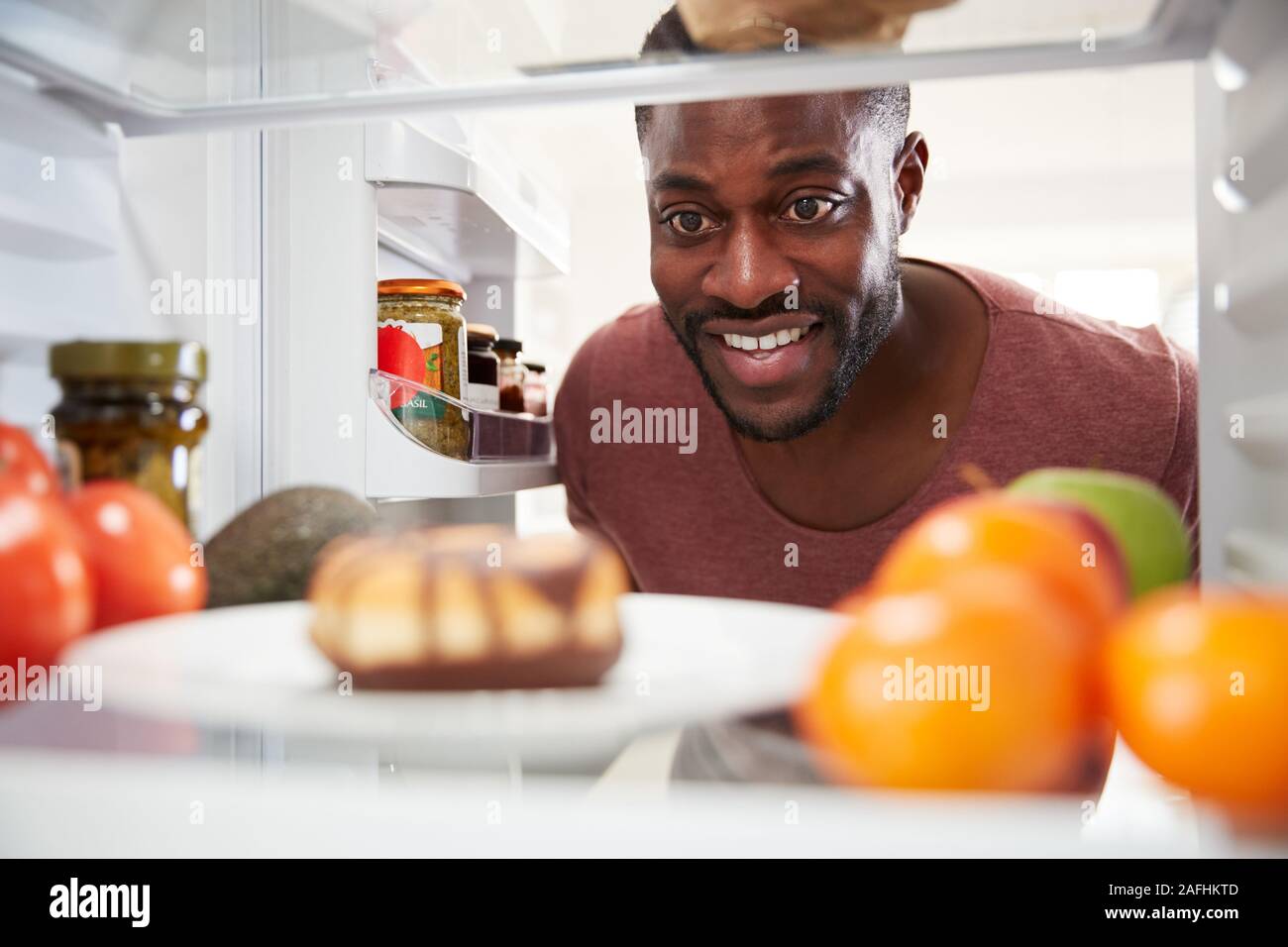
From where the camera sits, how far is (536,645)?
1.38 ft

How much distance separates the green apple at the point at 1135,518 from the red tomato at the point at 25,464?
1.61 feet

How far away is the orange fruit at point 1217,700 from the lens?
32 cm

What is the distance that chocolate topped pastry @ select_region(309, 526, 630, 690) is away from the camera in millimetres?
413

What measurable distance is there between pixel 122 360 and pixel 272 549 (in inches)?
5.5

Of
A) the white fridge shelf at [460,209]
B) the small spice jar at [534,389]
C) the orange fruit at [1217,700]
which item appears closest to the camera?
the orange fruit at [1217,700]

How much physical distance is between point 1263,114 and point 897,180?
32.7 inches

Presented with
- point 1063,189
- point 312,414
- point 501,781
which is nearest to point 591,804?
point 501,781

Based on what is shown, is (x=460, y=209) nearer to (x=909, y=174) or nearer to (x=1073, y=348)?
(x=909, y=174)

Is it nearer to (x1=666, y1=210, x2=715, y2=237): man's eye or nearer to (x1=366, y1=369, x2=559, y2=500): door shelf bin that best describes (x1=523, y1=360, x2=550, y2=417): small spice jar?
(x1=366, y1=369, x2=559, y2=500): door shelf bin

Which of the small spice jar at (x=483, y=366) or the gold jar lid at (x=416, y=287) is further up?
the gold jar lid at (x=416, y=287)

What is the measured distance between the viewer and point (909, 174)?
1.35m

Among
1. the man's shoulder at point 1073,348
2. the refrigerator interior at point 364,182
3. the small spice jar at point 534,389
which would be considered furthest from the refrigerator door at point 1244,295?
the small spice jar at point 534,389

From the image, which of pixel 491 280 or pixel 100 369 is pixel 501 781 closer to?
pixel 100 369

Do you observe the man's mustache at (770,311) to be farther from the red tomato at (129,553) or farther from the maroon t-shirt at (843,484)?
the red tomato at (129,553)
